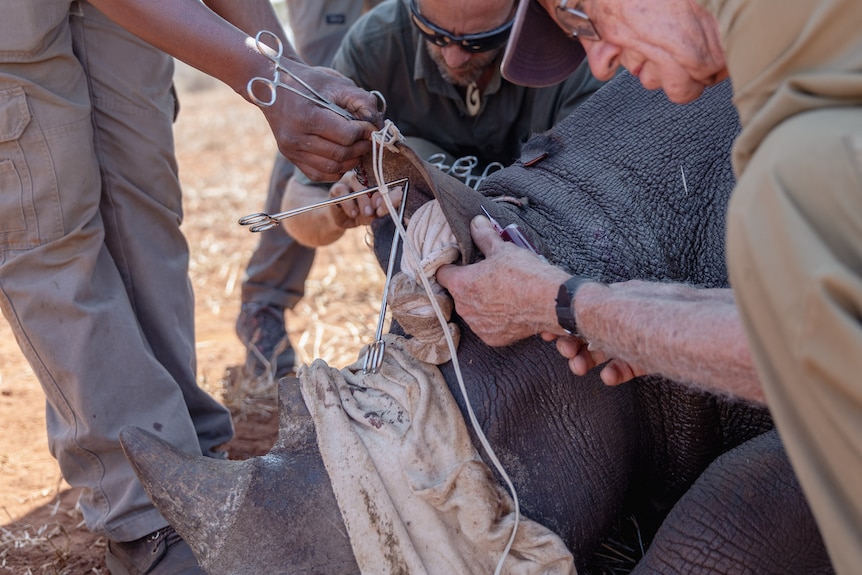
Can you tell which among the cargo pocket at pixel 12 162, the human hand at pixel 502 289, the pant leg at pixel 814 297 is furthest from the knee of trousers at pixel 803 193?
the cargo pocket at pixel 12 162

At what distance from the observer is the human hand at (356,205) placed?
2.82 m

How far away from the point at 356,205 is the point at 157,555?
1.29 metres

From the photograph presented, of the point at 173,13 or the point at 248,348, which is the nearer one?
the point at 173,13

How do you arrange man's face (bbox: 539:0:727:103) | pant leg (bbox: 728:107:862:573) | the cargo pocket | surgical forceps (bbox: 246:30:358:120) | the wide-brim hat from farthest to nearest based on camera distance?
the cargo pocket
surgical forceps (bbox: 246:30:358:120)
the wide-brim hat
man's face (bbox: 539:0:727:103)
pant leg (bbox: 728:107:862:573)

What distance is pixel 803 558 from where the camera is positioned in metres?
2.25

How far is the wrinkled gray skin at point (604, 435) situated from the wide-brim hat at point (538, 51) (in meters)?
0.34

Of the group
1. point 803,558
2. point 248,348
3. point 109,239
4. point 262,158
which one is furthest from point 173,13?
point 262,158

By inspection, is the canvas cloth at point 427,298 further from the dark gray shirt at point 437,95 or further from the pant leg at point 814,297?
the dark gray shirt at point 437,95

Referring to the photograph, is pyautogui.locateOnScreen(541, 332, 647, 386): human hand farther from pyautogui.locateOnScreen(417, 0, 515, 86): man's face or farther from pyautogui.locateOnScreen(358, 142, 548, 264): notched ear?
pyautogui.locateOnScreen(417, 0, 515, 86): man's face

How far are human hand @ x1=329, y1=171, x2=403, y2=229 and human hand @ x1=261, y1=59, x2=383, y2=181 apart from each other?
0.53 feet

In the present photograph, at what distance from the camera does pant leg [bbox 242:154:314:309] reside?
5.16 metres

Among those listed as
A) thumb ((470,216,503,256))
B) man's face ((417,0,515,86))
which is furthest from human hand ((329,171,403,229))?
man's face ((417,0,515,86))

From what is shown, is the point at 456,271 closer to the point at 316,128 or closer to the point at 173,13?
the point at 316,128

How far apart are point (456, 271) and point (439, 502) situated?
22.0 inches
